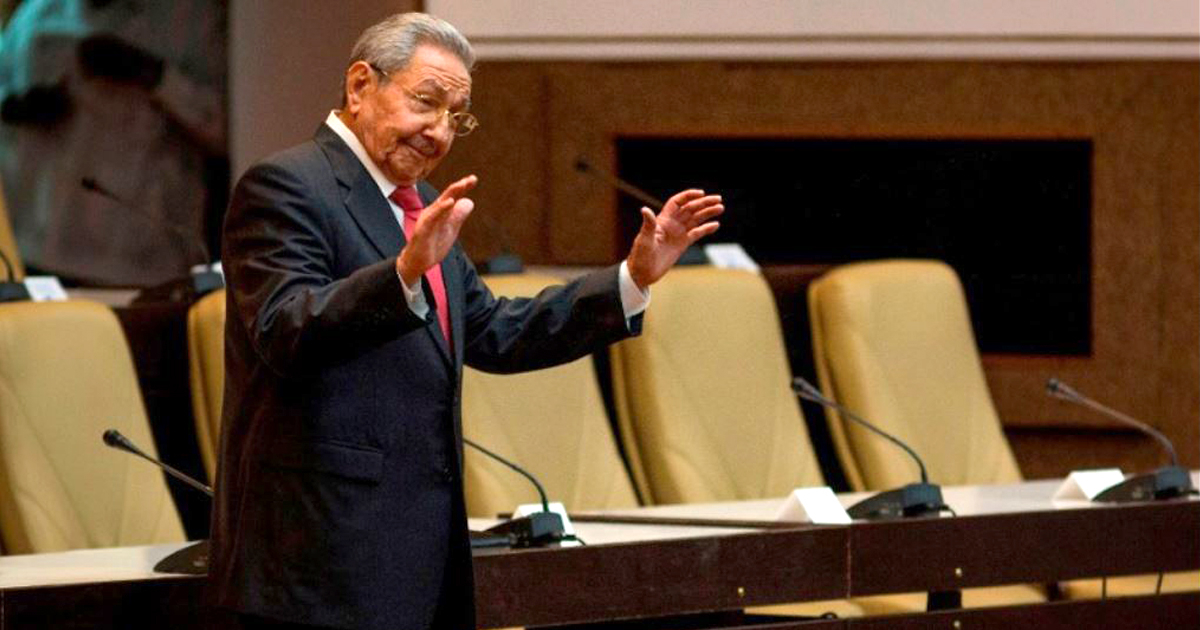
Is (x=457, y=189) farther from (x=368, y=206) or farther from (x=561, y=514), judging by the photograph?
(x=561, y=514)

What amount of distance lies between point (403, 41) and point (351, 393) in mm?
392

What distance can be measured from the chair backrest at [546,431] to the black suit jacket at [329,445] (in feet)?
4.85

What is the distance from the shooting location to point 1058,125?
18.0ft

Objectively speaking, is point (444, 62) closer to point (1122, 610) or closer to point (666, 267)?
point (666, 267)

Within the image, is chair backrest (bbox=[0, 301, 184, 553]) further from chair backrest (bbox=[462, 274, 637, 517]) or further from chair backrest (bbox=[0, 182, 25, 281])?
chair backrest (bbox=[0, 182, 25, 281])

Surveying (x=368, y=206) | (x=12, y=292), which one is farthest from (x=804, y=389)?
(x=12, y=292)

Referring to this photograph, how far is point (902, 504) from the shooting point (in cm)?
341

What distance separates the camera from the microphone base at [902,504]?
3.40 m

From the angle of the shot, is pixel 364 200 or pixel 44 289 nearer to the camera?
pixel 364 200

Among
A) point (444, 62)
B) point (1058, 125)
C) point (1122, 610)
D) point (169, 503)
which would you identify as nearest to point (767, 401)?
point (1122, 610)

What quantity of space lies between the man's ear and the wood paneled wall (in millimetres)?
3071

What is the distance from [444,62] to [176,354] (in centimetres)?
178

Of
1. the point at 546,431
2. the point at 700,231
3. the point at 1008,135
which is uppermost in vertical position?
the point at 1008,135

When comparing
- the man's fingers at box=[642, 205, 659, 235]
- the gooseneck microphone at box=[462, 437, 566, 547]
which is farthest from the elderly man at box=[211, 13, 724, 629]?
the gooseneck microphone at box=[462, 437, 566, 547]
